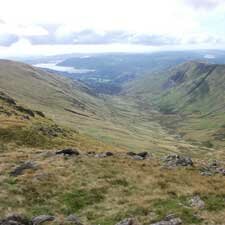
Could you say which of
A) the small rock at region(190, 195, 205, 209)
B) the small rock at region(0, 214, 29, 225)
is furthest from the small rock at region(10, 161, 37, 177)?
the small rock at region(190, 195, 205, 209)

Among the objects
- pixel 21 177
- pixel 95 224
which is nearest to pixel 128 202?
pixel 95 224

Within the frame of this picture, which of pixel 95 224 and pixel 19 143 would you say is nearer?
pixel 95 224

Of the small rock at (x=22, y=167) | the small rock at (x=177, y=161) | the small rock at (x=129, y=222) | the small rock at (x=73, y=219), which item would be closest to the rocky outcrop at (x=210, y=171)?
the small rock at (x=177, y=161)

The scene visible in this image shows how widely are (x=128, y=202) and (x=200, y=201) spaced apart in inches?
246

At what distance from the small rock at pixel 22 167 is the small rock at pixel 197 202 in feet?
60.0

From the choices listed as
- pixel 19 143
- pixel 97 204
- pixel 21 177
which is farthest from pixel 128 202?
pixel 19 143

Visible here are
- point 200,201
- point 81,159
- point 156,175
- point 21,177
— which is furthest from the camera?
point 81,159

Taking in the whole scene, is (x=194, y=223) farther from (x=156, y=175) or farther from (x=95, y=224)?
(x=156, y=175)

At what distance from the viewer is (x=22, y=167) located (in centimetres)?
4497

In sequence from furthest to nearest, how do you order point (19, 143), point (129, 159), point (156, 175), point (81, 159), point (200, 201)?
point (19, 143)
point (129, 159)
point (81, 159)
point (156, 175)
point (200, 201)

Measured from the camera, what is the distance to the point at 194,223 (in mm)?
29406

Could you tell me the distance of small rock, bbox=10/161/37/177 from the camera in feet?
142

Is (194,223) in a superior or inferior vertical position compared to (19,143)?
superior

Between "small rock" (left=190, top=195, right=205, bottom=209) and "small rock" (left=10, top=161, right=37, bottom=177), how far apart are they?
1828cm
